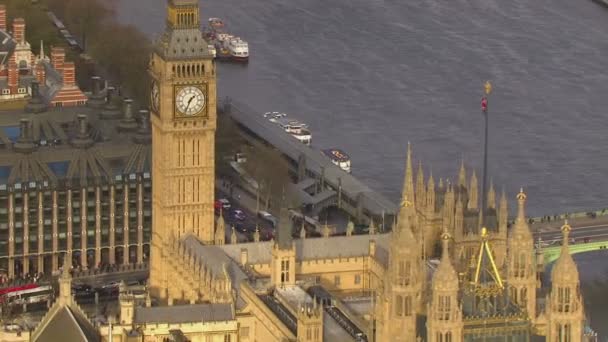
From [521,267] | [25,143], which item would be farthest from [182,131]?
[521,267]

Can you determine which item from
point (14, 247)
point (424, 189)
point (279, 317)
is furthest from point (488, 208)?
point (14, 247)

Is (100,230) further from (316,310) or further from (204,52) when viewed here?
(316,310)

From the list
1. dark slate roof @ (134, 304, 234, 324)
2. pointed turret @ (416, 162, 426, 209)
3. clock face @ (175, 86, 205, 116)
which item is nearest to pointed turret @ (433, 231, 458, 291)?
dark slate roof @ (134, 304, 234, 324)

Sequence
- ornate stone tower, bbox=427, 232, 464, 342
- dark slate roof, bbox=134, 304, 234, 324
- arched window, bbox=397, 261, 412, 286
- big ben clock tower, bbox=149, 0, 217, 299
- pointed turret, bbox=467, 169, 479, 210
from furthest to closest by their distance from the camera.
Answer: big ben clock tower, bbox=149, 0, 217, 299 < pointed turret, bbox=467, 169, 479, 210 < dark slate roof, bbox=134, 304, 234, 324 < arched window, bbox=397, 261, 412, 286 < ornate stone tower, bbox=427, 232, 464, 342

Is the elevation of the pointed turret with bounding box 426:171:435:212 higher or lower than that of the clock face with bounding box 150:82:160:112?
lower

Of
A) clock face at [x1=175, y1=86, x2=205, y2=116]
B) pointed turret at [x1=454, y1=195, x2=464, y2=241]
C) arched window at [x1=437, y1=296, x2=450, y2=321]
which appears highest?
clock face at [x1=175, y1=86, x2=205, y2=116]

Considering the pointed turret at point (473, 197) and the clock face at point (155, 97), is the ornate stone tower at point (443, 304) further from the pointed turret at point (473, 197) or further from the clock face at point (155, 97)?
the clock face at point (155, 97)

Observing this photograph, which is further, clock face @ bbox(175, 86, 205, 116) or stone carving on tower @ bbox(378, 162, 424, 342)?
clock face @ bbox(175, 86, 205, 116)

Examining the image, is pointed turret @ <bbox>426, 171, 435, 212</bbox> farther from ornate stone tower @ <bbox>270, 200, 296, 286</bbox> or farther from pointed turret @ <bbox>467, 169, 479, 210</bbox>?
ornate stone tower @ <bbox>270, 200, 296, 286</bbox>
